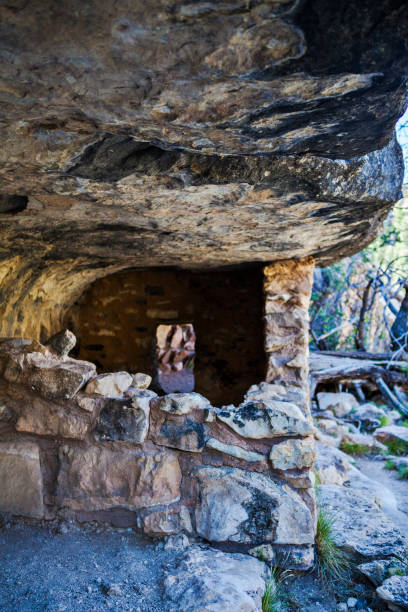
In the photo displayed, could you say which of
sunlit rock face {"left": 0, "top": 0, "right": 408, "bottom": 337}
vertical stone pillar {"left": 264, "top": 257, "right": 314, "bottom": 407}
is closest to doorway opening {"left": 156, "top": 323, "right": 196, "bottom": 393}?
Answer: vertical stone pillar {"left": 264, "top": 257, "right": 314, "bottom": 407}

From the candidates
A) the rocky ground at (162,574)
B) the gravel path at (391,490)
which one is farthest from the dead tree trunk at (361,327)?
the rocky ground at (162,574)

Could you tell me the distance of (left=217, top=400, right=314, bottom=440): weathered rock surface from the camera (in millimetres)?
1894

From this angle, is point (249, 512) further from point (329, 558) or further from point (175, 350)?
point (175, 350)

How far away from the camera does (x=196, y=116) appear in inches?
52.1

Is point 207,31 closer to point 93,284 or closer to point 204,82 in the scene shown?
point 204,82

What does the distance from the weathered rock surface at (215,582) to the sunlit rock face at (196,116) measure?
1476mm

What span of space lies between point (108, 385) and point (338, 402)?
190 inches

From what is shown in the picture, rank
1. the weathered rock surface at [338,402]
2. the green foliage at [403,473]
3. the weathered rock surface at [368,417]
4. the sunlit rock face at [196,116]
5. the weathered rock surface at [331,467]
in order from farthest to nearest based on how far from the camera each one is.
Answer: the weathered rock surface at [338,402], the weathered rock surface at [368,417], the green foliage at [403,473], the weathered rock surface at [331,467], the sunlit rock face at [196,116]

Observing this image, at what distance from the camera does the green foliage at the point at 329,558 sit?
1.94 m

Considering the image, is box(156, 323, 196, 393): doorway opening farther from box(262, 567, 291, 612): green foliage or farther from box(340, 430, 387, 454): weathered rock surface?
box(262, 567, 291, 612): green foliage

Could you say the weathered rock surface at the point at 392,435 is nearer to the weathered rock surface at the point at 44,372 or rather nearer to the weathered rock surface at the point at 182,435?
the weathered rock surface at the point at 182,435

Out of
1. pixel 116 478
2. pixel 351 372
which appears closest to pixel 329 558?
pixel 116 478

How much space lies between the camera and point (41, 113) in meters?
1.32

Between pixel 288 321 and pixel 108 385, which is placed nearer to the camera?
pixel 108 385
